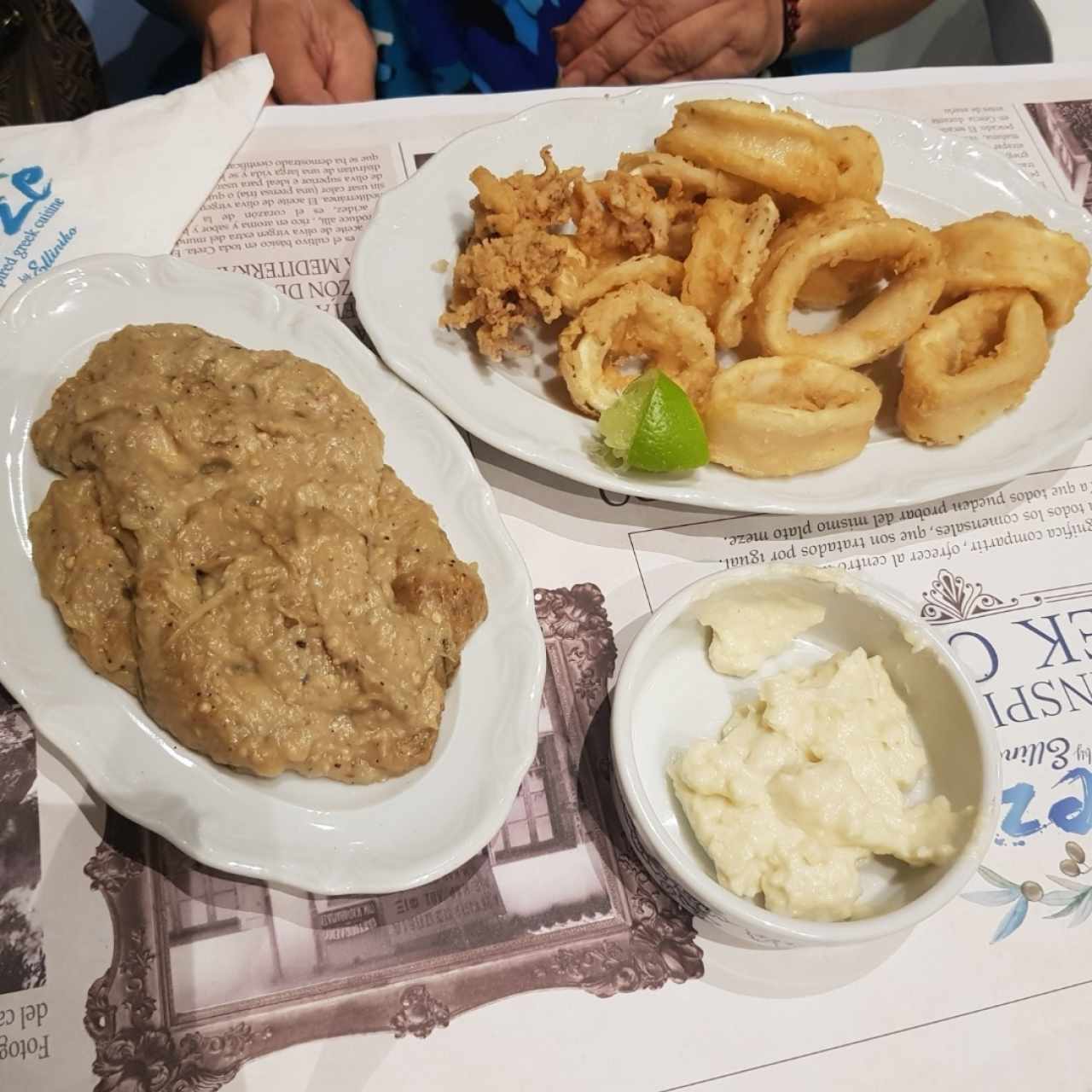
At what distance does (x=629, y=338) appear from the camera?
3.79ft

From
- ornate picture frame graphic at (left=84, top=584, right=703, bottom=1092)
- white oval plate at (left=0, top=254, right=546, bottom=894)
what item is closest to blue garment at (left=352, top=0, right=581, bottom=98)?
white oval plate at (left=0, top=254, right=546, bottom=894)

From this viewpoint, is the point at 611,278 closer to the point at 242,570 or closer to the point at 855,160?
the point at 855,160

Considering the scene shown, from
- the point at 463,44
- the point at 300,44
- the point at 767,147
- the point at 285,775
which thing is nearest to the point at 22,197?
the point at 300,44

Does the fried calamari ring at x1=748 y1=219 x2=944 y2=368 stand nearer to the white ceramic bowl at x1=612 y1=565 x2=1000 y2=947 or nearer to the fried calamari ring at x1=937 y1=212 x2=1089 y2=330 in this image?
the fried calamari ring at x1=937 y1=212 x2=1089 y2=330

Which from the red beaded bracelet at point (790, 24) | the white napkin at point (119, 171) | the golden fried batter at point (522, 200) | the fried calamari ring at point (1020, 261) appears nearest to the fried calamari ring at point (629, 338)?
the golden fried batter at point (522, 200)

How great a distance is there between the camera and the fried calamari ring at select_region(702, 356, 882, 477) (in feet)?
3.45

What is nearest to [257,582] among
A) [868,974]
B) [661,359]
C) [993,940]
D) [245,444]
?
[245,444]

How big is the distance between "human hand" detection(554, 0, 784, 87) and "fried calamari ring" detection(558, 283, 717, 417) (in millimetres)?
647

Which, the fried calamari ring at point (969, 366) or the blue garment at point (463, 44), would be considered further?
the blue garment at point (463, 44)

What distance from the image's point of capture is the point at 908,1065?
2.99ft

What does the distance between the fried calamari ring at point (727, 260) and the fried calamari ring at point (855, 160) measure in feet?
0.38

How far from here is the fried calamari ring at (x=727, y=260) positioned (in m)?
1.14

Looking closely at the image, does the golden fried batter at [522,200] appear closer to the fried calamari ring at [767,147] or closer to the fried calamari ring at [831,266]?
the fried calamari ring at [767,147]

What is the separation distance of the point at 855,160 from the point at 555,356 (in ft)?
Answer: 1.56
